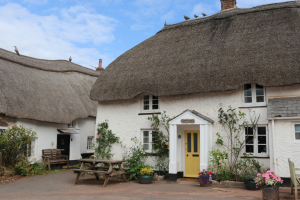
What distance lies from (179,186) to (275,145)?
3577mm

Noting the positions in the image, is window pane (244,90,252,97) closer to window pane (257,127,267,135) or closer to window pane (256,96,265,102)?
window pane (256,96,265,102)

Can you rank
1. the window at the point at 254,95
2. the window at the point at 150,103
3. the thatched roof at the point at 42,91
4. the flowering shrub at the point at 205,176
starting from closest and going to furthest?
the flowering shrub at the point at 205,176
the window at the point at 254,95
the window at the point at 150,103
the thatched roof at the point at 42,91

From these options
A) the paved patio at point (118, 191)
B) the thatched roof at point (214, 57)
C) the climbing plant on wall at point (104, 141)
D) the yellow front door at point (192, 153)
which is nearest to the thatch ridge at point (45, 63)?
the thatched roof at point (214, 57)

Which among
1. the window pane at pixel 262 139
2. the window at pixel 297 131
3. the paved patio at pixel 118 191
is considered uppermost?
the window at pixel 297 131

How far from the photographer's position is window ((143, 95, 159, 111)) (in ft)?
43.1

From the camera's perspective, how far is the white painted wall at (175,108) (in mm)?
10602

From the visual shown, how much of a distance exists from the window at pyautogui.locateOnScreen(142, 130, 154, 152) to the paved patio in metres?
1.94

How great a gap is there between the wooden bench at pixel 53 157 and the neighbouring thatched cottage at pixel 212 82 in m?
3.68

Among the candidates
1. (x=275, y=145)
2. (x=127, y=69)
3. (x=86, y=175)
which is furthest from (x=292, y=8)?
(x=86, y=175)

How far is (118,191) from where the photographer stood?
9.45m

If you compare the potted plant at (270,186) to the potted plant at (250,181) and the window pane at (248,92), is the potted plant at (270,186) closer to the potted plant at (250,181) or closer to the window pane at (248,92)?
the potted plant at (250,181)

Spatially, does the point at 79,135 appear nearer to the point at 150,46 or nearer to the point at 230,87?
the point at 150,46

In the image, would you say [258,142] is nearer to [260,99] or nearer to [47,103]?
[260,99]

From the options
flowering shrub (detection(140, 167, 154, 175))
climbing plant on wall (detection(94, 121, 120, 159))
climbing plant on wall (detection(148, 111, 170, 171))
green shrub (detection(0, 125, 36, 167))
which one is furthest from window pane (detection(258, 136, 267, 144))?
green shrub (detection(0, 125, 36, 167))
